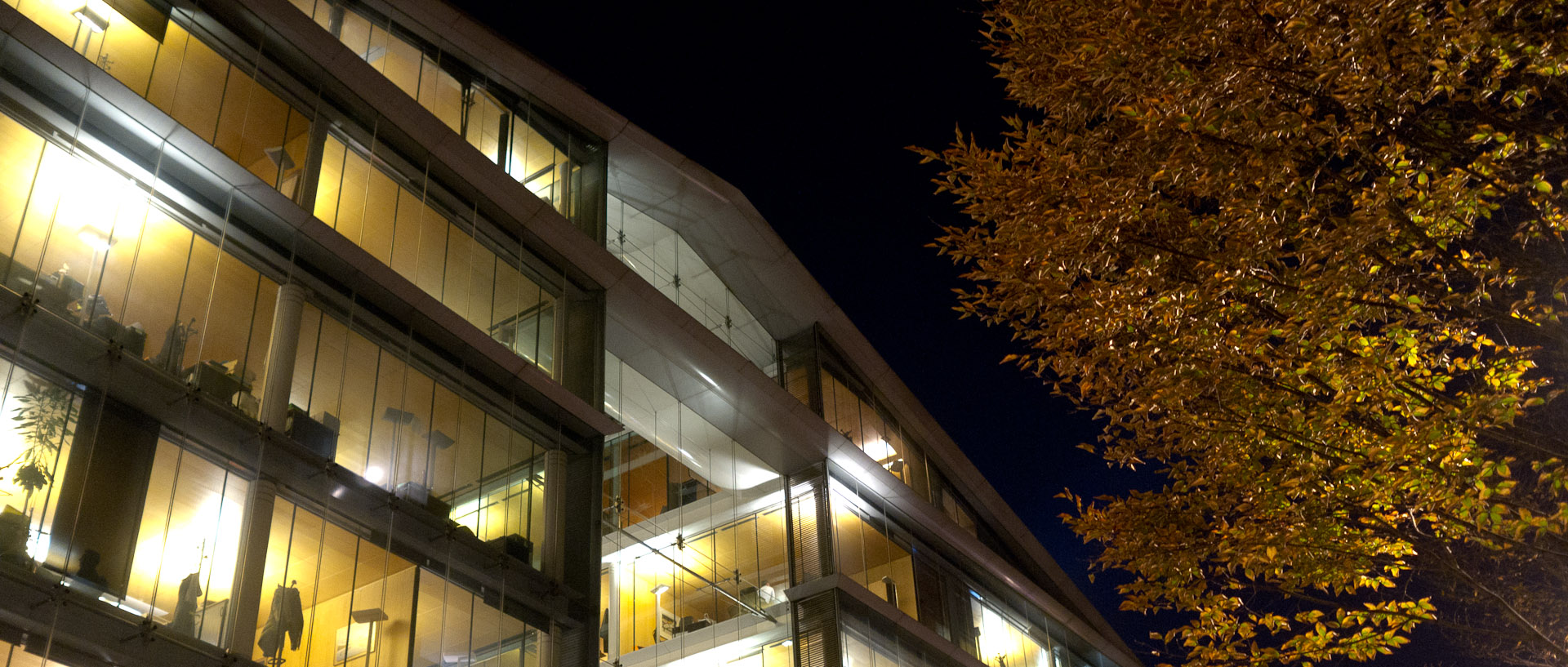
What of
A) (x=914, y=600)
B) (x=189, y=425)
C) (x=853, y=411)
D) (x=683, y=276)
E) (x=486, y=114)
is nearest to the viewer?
(x=189, y=425)

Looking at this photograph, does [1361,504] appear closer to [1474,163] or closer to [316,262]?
[1474,163]

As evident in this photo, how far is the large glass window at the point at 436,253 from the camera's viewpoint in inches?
789

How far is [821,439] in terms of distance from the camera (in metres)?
29.7

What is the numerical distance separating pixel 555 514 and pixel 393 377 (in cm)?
Result: 391

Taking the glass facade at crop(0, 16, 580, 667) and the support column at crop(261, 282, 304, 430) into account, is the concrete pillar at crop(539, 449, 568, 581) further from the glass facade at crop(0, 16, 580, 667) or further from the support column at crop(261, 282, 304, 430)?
the support column at crop(261, 282, 304, 430)

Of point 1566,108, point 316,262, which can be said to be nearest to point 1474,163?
point 1566,108

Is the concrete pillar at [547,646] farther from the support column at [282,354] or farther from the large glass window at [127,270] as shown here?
the large glass window at [127,270]

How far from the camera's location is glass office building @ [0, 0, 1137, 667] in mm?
14938

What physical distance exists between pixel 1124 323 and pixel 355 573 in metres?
11.2

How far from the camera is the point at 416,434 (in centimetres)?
1944

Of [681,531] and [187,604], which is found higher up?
[681,531]

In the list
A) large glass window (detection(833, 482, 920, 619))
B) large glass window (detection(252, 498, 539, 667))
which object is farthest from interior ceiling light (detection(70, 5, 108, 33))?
large glass window (detection(833, 482, 920, 619))

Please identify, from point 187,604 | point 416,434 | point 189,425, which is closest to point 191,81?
point 189,425

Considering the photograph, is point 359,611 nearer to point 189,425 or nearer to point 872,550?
point 189,425
